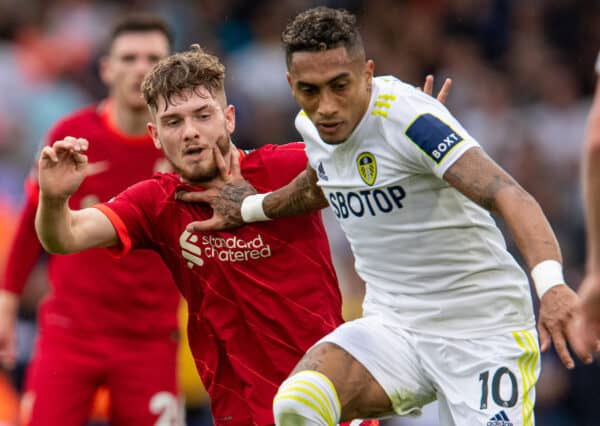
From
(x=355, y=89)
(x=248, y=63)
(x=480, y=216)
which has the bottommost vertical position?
(x=480, y=216)

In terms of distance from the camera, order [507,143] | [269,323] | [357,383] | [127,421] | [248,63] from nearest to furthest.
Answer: [357,383] → [269,323] → [127,421] → [507,143] → [248,63]

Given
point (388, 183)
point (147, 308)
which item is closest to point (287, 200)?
point (388, 183)

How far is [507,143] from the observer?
10.5 metres

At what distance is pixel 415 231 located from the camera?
4.69 meters

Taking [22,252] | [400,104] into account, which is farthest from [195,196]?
[22,252]

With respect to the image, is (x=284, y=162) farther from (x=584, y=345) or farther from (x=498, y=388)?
(x=584, y=345)

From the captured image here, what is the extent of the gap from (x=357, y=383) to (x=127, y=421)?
2296 mm

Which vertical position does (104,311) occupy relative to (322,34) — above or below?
below

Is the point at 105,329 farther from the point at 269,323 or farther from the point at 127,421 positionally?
the point at 269,323

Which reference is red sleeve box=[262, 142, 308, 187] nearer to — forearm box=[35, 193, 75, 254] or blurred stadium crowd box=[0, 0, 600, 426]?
forearm box=[35, 193, 75, 254]

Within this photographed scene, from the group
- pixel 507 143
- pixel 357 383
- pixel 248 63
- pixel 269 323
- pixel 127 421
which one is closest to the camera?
pixel 357 383

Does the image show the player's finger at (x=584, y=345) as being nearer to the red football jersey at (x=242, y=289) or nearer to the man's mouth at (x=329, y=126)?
the man's mouth at (x=329, y=126)

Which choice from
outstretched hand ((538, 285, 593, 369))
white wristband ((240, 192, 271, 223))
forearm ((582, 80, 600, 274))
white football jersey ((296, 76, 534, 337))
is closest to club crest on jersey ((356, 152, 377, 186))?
white football jersey ((296, 76, 534, 337))

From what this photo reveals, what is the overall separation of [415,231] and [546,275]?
3.16ft
